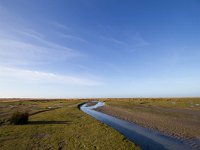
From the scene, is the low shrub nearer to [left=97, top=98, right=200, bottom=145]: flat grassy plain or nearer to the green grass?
[left=97, top=98, right=200, bottom=145]: flat grassy plain

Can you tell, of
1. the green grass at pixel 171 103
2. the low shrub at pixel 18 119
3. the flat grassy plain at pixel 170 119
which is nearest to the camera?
the flat grassy plain at pixel 170 119

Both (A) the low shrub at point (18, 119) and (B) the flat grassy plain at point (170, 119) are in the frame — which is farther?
(A) the low shrub at point (18, 119)

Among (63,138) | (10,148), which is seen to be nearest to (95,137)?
(63,138)

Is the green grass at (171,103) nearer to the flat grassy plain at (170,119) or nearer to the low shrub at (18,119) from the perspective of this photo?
the flat grassy plain at (170,119)

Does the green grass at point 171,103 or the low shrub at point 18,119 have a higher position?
the green grass at point 171,103

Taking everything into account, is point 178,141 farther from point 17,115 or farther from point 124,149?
point 17,115

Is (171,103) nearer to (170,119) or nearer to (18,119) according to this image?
(170,119)

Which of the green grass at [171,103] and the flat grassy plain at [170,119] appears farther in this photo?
the green grass at [171,103]

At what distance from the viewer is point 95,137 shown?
1466cm

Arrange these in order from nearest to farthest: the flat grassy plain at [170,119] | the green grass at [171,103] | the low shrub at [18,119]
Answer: the flat grassy plain at [170,119]
the low shrub at [18,119]
the green grass at [171,103]

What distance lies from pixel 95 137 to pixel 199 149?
8165 mm

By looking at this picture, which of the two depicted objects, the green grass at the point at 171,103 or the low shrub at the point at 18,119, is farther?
the green grass at the point at 171,103

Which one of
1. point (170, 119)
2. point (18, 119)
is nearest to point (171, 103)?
point (170, 119)

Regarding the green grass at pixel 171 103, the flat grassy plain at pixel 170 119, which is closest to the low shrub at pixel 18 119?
the flat grassy plain at pixel 170 119
